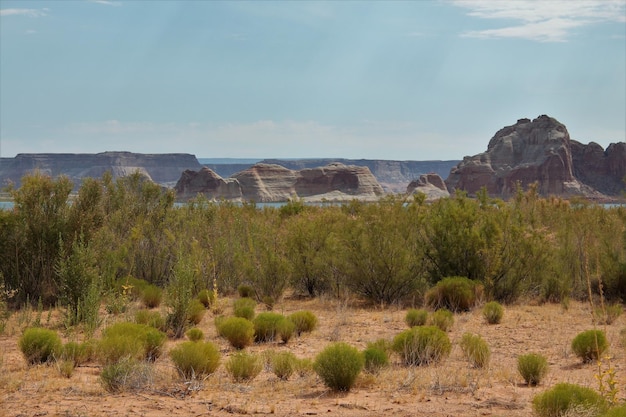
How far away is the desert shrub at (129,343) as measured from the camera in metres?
7.98

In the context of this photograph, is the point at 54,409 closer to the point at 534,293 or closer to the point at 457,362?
the point at 457,362

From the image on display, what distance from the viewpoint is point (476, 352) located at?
8328 millimetres

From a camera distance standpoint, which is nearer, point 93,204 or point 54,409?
point 54,409

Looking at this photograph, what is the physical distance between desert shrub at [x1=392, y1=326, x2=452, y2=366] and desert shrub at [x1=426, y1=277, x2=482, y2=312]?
13.3ft

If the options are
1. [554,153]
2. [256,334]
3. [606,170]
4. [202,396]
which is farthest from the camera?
[606,170]

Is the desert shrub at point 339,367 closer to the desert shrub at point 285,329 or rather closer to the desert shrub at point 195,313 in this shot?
the desert shrub at point 285,329

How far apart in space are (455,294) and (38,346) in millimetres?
7640

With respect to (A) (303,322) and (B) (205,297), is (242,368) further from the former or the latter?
(B) (205,297)

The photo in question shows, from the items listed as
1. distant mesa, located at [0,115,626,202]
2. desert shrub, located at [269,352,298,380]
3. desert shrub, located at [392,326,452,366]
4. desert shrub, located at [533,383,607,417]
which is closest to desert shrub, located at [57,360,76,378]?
desert shrub, located at [269,352,298,380]

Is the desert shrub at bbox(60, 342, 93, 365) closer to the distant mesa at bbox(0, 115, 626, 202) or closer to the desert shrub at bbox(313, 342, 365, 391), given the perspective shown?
the desert shrub at bbox(313, 342, 365, 391)

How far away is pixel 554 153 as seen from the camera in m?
147

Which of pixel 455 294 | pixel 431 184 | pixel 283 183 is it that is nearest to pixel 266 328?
pixel 455 294

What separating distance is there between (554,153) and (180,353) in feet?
495

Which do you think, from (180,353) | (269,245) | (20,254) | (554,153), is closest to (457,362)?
(180,353)
